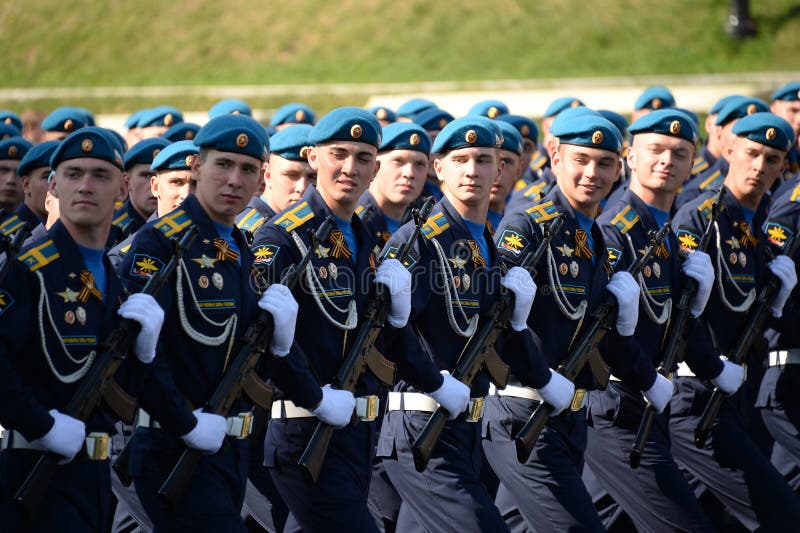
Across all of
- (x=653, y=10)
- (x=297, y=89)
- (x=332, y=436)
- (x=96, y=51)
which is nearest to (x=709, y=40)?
(x=653, y=10)

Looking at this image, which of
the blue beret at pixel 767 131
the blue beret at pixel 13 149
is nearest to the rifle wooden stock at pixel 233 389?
the blue beret at pixel 13 149

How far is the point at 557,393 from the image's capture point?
6.37 metres

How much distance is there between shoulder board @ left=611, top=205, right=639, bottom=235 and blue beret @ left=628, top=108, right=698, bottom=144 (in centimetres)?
59

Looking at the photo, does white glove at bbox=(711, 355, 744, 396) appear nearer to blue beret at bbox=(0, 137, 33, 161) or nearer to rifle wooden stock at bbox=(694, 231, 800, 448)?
rifle wooden stock at bbox=(694, 231, 800, 448)

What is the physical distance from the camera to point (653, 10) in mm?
26188

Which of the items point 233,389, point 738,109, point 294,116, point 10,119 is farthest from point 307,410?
point 10,119

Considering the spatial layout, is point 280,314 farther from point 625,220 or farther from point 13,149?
point 13,149

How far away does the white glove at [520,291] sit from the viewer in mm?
6355

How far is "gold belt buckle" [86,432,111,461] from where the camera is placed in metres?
5.04

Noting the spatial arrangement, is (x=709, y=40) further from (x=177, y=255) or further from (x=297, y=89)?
(x=177, y=255)

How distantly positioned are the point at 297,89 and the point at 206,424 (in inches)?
769

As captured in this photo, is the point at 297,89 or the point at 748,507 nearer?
the point at 748,507

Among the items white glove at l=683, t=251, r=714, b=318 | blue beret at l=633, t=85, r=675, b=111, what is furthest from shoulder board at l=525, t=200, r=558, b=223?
blue beret at l=633, t=85, r=675, b=111

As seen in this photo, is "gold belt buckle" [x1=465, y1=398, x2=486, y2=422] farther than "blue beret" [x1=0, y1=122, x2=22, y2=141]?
No
